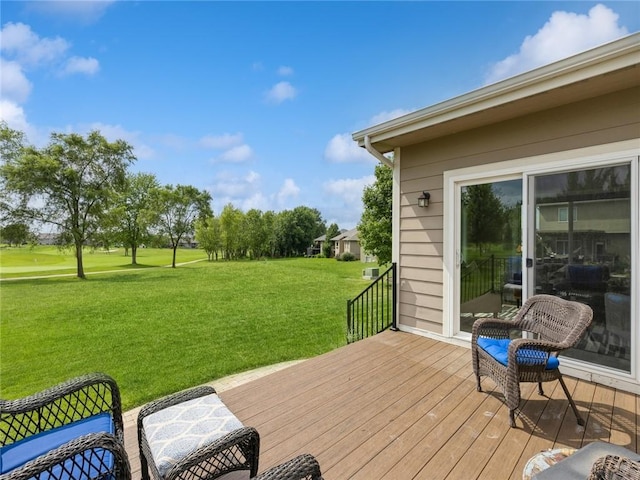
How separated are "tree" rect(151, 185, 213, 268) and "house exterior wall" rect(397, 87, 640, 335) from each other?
72.1 ft

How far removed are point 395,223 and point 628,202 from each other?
2313 mm

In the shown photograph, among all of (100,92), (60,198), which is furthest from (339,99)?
(60,198)

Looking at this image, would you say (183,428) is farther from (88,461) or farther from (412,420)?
(412,420)

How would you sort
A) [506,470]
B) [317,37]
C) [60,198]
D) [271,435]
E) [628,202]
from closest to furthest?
1. [506,470]
2. [271,435]
3. [628,202]
4. [317,37]
5. [60,198]

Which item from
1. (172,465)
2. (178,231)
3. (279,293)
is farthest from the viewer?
(178,231)

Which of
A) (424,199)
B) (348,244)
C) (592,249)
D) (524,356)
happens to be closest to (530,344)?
(524,356)

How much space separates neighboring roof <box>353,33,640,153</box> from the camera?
2.18 metres

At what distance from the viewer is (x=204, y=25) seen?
17.9ft

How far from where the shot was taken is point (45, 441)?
4.84 ft

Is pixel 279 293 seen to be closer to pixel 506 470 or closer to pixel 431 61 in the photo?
pixel 431 61

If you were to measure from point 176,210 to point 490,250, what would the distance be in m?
24.7

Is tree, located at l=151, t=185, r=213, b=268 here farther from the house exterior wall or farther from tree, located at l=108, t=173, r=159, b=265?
the house exterior wall

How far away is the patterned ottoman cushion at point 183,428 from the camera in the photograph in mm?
1268

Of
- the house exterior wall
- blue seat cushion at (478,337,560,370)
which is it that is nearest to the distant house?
the house exterior wall
